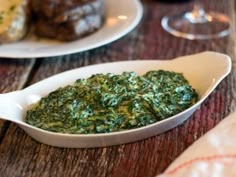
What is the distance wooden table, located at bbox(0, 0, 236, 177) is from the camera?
0.81 m

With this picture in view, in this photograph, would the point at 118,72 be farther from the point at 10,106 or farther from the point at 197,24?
the point at 197,24

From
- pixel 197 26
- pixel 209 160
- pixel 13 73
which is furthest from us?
pixel 197 26

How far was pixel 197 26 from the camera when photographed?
4.50 feet

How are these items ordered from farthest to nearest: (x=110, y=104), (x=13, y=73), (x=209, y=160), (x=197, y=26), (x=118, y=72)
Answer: (x=197, y=26) < (x=13, y=73) < (x=118, y=72) < (x=110, y=104) < (x=209, y=160)

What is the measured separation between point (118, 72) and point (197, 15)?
0.47 metres

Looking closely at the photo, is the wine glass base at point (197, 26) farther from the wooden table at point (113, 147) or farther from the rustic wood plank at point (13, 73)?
the rustic wood plank at point (13, 73)

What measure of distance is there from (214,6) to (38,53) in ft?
1.83

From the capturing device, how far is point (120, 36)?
48.3 inches

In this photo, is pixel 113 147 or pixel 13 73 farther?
pixel 13 73

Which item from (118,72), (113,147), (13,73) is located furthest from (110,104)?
(13,73)

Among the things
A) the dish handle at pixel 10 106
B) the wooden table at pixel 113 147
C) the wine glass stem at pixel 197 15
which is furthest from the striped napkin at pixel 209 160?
the wine glass stem at pixel 197 15

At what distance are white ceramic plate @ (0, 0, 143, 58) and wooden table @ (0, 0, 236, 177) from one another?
24 mm

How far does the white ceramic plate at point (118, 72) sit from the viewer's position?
2.72 ft

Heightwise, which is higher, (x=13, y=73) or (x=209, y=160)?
(x=209, y=160)
